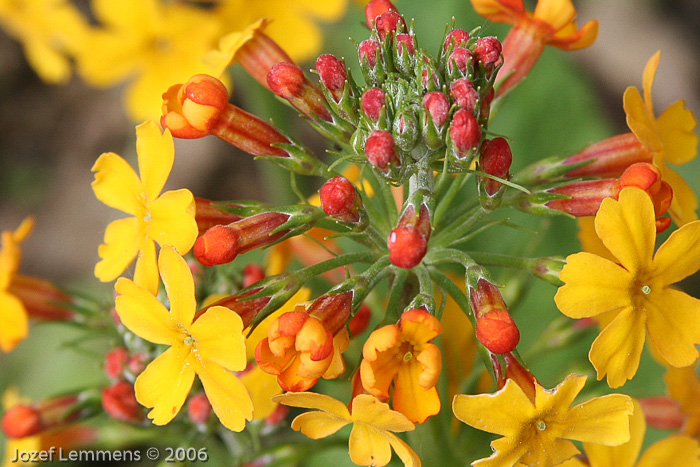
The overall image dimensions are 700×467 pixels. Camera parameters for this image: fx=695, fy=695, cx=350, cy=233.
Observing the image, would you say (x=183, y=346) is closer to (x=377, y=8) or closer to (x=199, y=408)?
(x=199, y=408)

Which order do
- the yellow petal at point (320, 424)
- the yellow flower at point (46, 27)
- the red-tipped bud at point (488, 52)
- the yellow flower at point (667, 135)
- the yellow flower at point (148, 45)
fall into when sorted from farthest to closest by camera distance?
the yellow flower at point (46, 27), the yellow flower at point (148, 45), the yellow flower at point (667, 135), the red-tipped bud at point (488, 52), the yellow petal at point (320, 424)

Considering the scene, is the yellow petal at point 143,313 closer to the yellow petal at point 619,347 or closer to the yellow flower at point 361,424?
the yellow flower at point 361,424

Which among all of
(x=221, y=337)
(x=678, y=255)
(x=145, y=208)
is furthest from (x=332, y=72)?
(x=678, y=255)

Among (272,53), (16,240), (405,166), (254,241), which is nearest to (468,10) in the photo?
(272,53)

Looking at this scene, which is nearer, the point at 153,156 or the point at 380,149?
the point at 380,149

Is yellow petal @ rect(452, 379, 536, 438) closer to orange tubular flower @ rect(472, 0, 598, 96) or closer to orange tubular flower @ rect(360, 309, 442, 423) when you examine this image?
orange tubular flower @ rect(360, 309, 442, 423)

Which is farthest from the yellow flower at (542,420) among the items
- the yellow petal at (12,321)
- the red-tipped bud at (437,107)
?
the yellow petal at (12,321)
